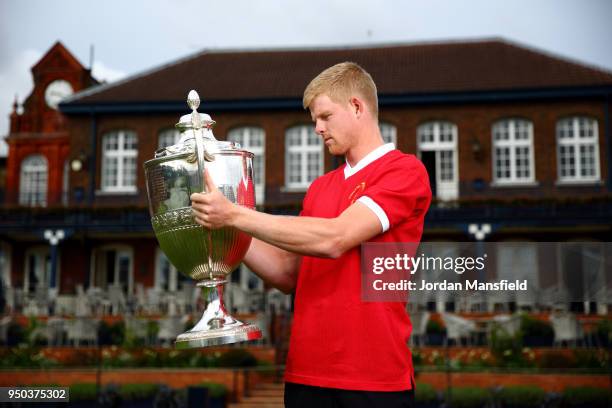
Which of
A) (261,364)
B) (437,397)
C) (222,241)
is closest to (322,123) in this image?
(222,241)

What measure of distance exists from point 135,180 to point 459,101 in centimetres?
1075

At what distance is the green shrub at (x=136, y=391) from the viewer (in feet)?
35.2

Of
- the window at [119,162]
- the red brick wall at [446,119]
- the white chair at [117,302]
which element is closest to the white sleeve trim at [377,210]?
the white chair at [117,302]

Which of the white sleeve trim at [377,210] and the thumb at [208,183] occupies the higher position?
the thumb at [208,183]

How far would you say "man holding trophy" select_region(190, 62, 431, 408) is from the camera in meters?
2.23

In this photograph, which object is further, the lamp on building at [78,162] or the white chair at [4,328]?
the lamp on building at [78,162]

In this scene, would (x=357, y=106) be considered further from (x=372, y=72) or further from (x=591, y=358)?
(x=372, y=72)

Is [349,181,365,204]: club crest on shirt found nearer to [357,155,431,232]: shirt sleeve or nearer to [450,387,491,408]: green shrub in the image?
[357,155,431,232]: shirt sleeve

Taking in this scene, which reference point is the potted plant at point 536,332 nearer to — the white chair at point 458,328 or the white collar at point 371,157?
the white chair at point 458,328

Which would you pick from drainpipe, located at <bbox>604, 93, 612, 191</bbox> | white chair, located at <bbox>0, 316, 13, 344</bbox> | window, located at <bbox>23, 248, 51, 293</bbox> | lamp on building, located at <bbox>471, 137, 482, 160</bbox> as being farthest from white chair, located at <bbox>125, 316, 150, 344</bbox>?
drainpipe, located at <bbox>604, 93, 612, 191</bbox>

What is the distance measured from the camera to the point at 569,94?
23688 millimetres

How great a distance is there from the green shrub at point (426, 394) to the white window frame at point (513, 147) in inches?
566

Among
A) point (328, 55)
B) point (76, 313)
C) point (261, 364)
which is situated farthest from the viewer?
point (328, 55)

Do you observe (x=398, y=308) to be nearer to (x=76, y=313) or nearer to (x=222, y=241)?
(x=222, y=241)
